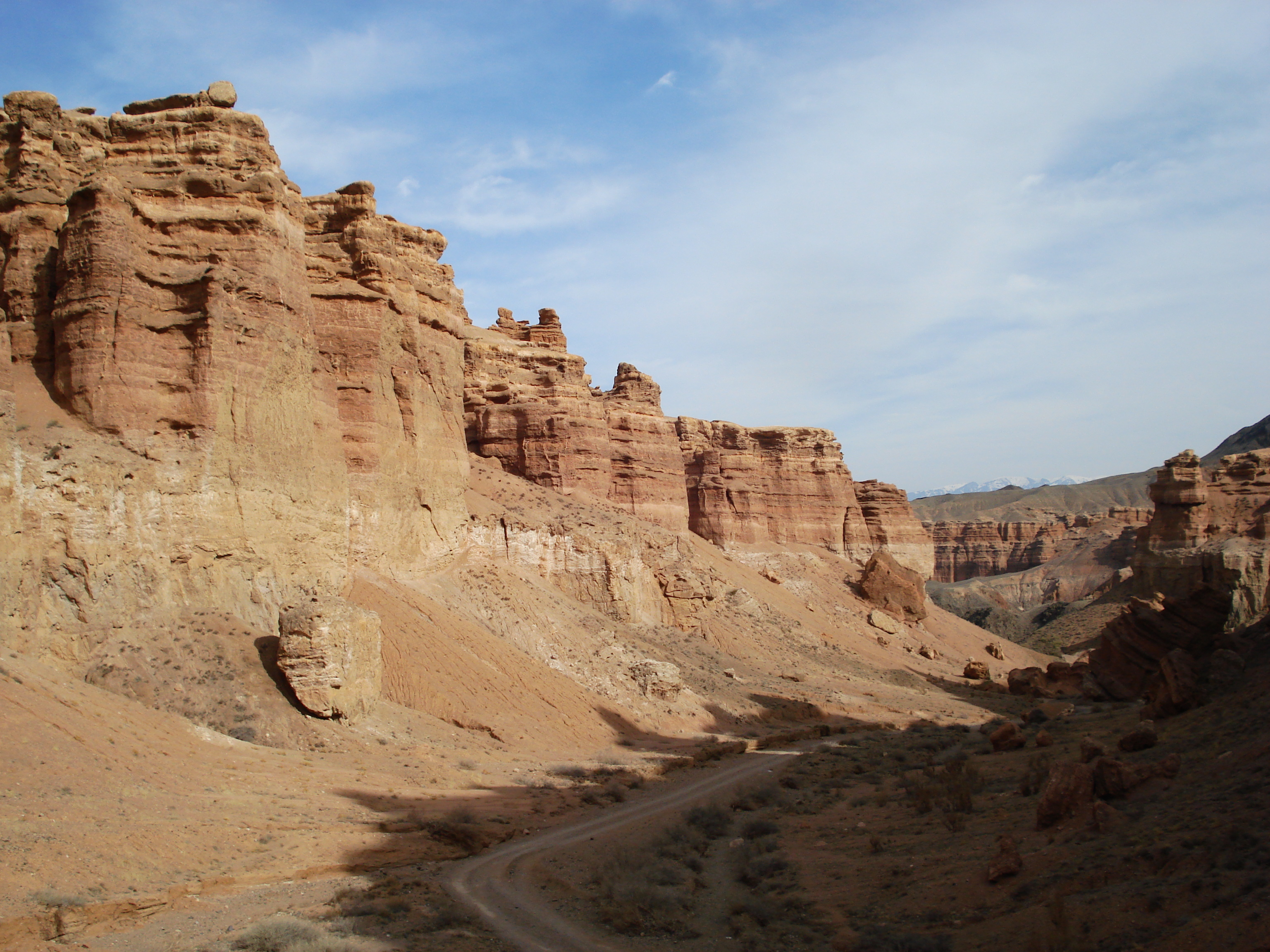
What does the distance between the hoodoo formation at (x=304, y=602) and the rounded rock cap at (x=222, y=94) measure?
0.12 m

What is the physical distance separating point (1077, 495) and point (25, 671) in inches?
7208

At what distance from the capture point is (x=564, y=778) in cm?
2398

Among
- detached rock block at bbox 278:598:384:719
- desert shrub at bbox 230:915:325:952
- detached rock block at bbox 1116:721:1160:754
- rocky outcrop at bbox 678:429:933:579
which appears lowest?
desert shrub at bbox 230:915:325:952

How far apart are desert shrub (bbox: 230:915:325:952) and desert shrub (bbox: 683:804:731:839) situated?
373 inches

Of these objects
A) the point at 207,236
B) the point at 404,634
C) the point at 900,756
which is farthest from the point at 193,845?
the point at 900,756

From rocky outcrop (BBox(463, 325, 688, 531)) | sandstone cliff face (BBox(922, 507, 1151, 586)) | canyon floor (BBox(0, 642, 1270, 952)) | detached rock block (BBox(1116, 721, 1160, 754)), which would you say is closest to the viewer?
canyon floor (BBox(0, 642, 1270, 952))

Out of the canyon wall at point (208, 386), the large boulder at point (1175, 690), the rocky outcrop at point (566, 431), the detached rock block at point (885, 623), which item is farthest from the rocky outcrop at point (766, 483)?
the large boulder at point (1175, 690)

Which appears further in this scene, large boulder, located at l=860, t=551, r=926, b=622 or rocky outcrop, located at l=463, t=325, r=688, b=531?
large boulder, located at l=860, t=551, r=926, b=622

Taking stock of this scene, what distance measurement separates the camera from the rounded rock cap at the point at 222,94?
25.8m

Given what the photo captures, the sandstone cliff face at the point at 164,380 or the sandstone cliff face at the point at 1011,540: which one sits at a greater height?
the sandstone cliff face at the point at 164,380

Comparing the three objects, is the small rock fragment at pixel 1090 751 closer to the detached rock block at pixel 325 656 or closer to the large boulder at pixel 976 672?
the detached rock block at pixel 325 656

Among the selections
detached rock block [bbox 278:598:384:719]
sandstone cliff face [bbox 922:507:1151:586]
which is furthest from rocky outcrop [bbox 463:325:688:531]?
sandstone cliff face [bbox 922:507:1151:586]

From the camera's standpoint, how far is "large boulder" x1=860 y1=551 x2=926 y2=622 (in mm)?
58438

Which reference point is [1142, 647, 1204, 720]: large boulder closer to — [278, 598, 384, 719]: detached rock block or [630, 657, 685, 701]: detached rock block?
[630, 657, 685, 701]: detached rock block
